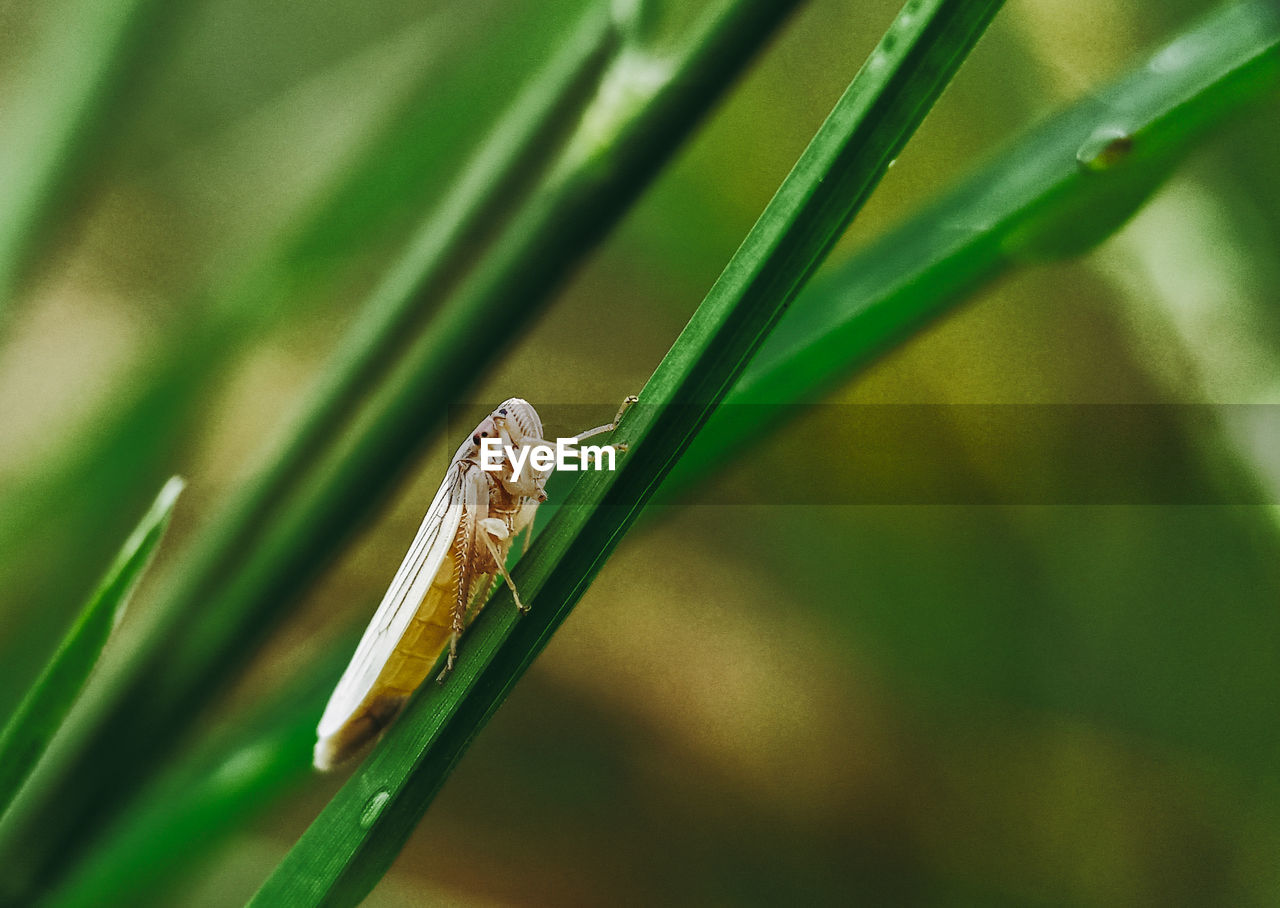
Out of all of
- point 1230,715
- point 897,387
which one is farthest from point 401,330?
point 1230,715

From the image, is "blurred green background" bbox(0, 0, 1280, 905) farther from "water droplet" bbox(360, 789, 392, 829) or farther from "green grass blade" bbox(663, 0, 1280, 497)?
"water droplet" bbox(360, 789, 392, 829)

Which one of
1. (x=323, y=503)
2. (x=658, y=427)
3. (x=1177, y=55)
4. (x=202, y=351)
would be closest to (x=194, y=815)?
(x=323, y=503)

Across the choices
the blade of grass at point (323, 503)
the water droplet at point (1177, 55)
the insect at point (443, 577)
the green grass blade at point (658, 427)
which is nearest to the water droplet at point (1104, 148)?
the water droplet at point (1177, 55)

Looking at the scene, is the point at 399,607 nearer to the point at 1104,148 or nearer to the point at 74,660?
the point at 74,660

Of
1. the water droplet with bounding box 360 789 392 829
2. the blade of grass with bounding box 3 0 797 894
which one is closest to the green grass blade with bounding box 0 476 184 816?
the blade of grass with bounding box 3 0 797 894

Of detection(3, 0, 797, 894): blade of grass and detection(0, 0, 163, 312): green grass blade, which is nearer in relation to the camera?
detection(3, 0, 797, 894): blade of grass

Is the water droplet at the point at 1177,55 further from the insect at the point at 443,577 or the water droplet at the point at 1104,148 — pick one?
the insect at the point at 443,577
